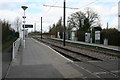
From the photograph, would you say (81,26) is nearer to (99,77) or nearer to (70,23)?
(70,23)

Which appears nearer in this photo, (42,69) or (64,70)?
(64,70)

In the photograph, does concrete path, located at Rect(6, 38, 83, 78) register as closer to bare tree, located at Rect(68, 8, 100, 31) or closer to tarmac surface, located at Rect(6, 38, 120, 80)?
tarmac surface, located at Rect(6, 38, 120, 80)

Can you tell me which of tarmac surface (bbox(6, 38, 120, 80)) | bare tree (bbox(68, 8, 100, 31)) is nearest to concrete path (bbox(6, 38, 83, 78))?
tarmac surface (bbox(6, 38, 120, 80))

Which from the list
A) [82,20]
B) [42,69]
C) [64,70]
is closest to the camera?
[64,70]

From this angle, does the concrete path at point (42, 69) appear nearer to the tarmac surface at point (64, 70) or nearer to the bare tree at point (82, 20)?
the tarmac surface at point (64, 70)

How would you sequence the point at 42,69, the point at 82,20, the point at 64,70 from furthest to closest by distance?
the point at 82,20 → the point at 42,69 → the point at 64,70

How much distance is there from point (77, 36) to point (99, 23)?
1988cm

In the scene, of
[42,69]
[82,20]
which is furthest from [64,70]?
[82,20]

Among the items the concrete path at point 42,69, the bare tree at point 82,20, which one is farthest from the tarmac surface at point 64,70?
the bare tree at point 82,20

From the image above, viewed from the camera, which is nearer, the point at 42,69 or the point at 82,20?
the point at 42,69

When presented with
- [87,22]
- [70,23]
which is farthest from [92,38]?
[70,23]

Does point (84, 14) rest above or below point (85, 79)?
above

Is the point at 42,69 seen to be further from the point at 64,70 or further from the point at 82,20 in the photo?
the point at 82,20

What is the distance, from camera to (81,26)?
66.4m
